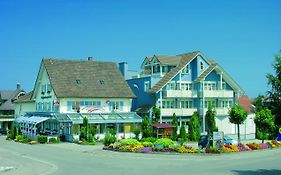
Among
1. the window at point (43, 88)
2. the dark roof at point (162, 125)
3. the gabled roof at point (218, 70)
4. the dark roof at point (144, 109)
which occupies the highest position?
the gabled roof at point (218, 70)

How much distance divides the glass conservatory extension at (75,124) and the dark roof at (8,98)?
79.7ft

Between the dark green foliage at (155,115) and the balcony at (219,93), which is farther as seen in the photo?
the balcony at (219,93)

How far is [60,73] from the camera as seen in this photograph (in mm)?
55781

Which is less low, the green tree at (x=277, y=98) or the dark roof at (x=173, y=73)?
the dark roof at (x=173, y=73)

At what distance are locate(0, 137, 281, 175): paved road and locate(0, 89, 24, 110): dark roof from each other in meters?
44.6

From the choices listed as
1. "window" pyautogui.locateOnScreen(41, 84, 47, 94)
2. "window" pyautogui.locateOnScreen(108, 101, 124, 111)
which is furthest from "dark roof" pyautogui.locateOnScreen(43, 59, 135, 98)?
"window" pyautogui.locateOnScreen(41, 84, 47, 94)

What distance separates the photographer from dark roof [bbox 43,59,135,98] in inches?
2135

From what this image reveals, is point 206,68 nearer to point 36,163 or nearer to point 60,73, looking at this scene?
point 60,73

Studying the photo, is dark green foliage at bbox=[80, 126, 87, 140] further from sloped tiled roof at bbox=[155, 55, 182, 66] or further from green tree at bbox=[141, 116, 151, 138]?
sloped tiled roof at bbox=[155, 55, 182, 66]

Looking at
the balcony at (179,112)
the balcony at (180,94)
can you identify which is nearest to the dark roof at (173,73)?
the balcony at (180,94)

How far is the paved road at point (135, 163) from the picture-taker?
982 inches

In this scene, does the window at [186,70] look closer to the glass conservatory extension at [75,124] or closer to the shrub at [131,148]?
the glass conservatory extension at [75,124]

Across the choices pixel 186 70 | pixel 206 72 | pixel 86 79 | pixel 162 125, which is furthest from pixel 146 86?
pixel 206 72

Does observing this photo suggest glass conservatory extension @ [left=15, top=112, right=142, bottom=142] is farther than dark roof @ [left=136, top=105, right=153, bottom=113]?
No
